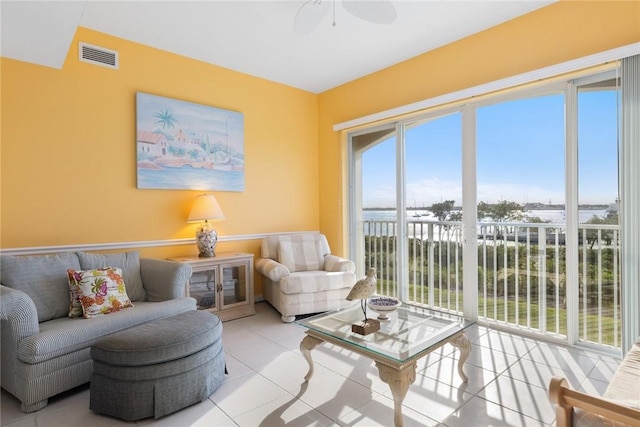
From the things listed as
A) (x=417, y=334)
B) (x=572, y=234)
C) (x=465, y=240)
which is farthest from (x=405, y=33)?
(x=417, y=334)

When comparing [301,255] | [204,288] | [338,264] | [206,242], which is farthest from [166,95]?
[338,264]

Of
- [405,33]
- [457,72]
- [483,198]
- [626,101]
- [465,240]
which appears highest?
[405,33]

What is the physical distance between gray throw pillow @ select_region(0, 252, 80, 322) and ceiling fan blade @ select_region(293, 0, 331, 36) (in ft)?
8.19

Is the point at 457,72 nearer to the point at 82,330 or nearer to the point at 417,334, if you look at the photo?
the point at 417,334

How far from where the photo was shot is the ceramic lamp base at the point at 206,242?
3.51 meters

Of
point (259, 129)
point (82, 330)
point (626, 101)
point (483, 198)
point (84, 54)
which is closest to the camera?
point (82, 330)

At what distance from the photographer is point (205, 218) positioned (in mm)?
3453

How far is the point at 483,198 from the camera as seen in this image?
3.38 m

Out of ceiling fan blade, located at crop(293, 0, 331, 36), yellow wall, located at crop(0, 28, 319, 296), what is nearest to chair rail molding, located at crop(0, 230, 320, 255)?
yellow wall, located at crop(0, 28, 319, 296)

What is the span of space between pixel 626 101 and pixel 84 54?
4.40 m

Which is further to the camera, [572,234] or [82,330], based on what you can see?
[572,234]

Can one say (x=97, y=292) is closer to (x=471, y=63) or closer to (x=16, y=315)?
(x=16, y=315)

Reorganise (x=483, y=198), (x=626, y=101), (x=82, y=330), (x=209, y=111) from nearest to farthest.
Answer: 1. (x=82, y=330)
2. (x=626, y=101)
3. (x=483, y=198)
4. (x=209, y=111)

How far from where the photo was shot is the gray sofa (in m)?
1.95
